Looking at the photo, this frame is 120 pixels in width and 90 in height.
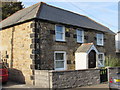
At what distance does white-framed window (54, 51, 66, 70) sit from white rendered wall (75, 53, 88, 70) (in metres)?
1.47

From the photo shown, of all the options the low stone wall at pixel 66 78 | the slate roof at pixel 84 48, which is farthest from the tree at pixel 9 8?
the low stone wall at pixel 66 78

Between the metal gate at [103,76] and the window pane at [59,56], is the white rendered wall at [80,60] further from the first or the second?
the metal gate at [103,76]

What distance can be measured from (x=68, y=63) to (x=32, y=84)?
429cm

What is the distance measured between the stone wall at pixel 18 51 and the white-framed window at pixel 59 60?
2.45 meters

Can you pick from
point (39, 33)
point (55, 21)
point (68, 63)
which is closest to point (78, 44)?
point (68, 63)

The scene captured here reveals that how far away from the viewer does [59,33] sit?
13297 millimetres

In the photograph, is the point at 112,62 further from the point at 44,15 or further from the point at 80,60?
the point at 44,15

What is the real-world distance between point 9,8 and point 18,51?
19.9 m

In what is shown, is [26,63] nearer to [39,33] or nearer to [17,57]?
[17,57]

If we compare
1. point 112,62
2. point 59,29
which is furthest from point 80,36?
point 112,62

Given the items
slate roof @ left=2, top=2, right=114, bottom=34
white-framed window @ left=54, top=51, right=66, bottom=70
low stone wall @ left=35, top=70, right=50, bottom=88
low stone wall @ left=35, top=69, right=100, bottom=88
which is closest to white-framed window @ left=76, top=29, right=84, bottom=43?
slate roof @ left=2, top=2, right=114, bottom=34

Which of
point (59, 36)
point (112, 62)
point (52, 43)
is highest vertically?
point (59, 36)

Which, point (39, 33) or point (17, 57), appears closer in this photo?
point (39, 33)

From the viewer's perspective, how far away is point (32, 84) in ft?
34.7
